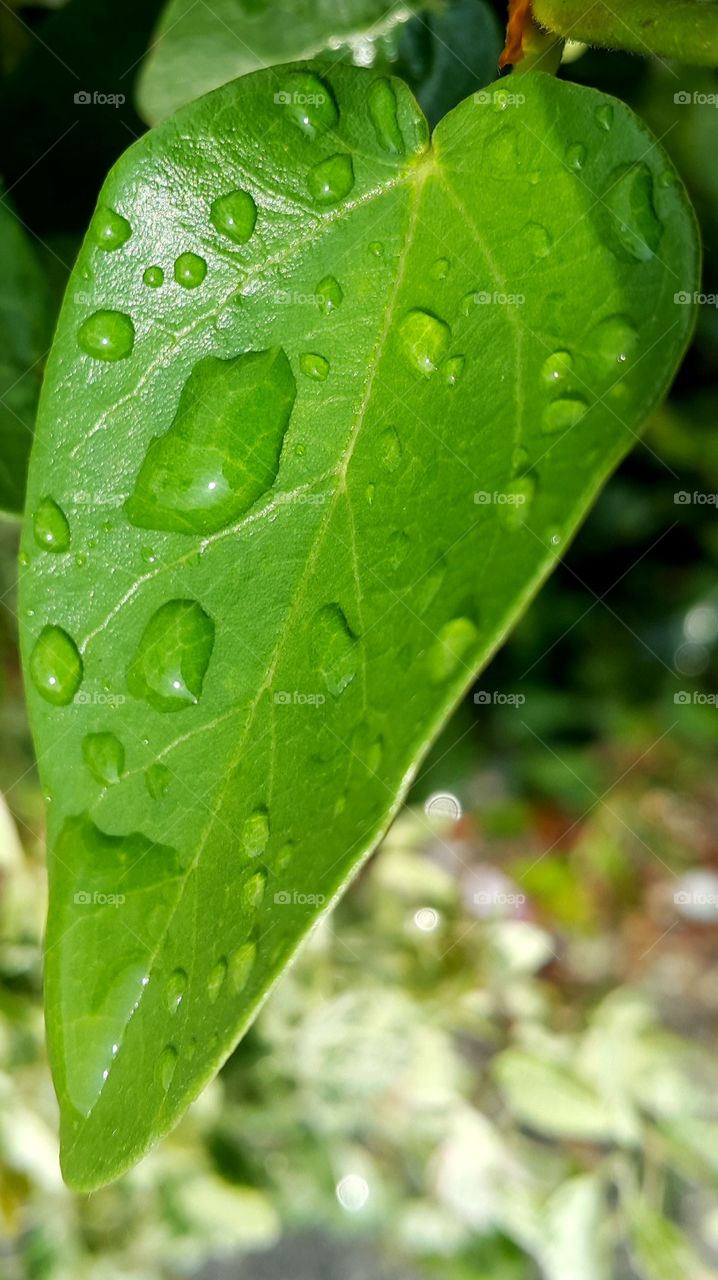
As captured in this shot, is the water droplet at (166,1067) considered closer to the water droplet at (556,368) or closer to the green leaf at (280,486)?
the green leaf at (280,486)

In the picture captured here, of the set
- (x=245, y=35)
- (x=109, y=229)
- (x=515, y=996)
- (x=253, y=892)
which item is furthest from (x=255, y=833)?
(x=515, y=996)

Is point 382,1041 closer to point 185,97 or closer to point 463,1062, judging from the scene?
point 463,1062

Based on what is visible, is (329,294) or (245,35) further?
(245,35)

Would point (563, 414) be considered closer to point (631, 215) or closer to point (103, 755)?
point (631, 215)

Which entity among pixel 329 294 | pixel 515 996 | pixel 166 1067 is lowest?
pixel 515 996

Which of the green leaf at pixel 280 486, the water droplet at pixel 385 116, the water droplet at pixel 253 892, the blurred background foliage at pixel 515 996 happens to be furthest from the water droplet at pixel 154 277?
the blurred background foliage at pixel 515 996

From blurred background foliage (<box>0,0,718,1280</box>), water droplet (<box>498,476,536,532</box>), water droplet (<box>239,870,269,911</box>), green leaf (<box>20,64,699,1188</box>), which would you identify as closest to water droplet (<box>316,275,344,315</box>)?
green leaf (<box>20,64,699,1188</box>)

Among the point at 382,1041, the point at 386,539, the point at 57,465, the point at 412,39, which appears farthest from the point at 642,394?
the point at 382,1041
